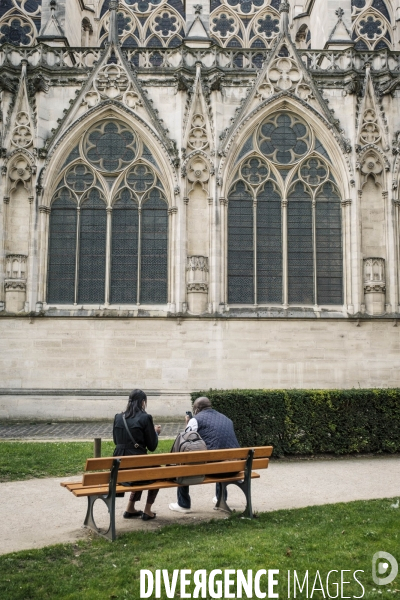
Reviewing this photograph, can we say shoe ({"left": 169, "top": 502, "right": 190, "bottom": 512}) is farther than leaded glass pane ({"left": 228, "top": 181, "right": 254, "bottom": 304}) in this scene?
No

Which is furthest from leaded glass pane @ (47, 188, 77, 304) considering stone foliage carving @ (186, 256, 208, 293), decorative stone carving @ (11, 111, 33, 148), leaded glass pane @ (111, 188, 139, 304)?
stone foliage carving @ (186, 256, 208, 293)

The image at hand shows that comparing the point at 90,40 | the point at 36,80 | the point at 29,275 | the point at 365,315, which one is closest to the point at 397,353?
the point at 365,315

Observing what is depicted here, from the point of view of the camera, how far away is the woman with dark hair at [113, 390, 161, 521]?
6.96m

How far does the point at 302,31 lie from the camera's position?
78.3 feet

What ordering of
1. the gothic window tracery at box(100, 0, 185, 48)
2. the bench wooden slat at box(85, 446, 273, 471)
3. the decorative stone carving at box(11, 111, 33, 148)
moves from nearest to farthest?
1. the bench wooden slat at box(85, 446, 273, 471)
2. the decorative stone carving at box(11, 111, 33, 148)
3. the gothic window tracery at box(100, 0, 185, 48)

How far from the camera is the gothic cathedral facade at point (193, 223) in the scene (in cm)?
1703

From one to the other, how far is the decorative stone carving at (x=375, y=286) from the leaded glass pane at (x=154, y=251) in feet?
20.0

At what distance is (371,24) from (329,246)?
1124cm

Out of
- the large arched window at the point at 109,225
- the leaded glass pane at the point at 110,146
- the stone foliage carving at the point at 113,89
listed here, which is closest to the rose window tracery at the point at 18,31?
the stone foliage carving at the point at 113,89

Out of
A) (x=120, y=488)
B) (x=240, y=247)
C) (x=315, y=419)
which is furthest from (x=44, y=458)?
(x=240, y=247)

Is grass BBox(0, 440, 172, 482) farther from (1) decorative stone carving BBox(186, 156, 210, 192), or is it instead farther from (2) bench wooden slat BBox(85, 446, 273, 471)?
(1) decorative stone carving BBox(186, 156, 210, 192)

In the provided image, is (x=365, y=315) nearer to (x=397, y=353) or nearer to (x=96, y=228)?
(x=397, y=353)

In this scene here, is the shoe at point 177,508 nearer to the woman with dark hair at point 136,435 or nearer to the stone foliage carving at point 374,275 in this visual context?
the woman with dark hair at point 136,435

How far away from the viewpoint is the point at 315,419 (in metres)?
10.9
